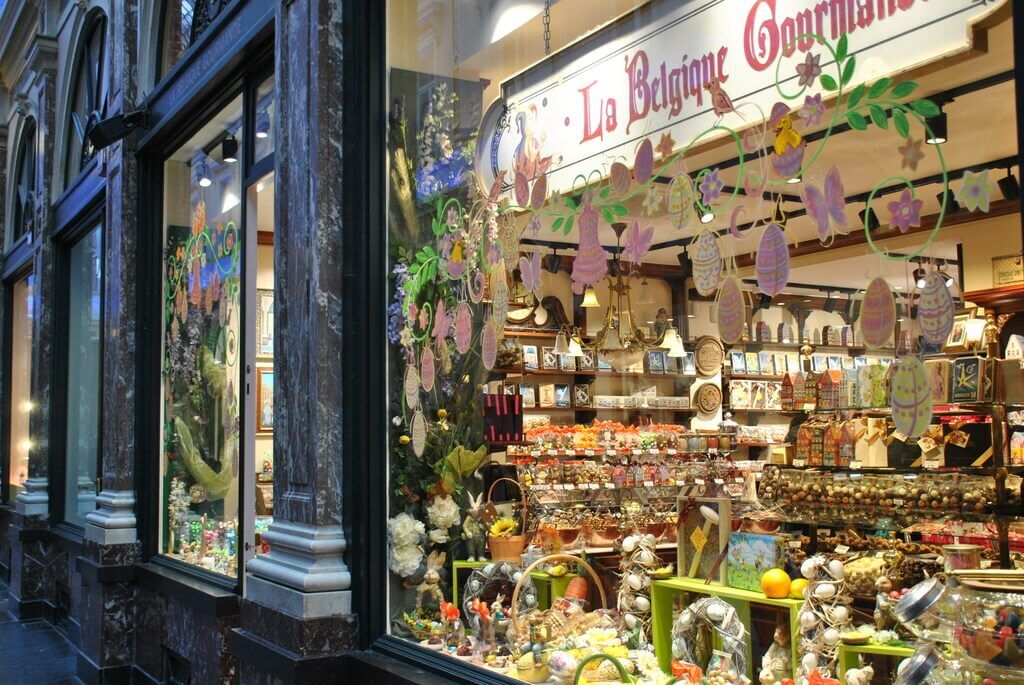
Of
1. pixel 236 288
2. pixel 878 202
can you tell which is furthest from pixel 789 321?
pixel 236 288

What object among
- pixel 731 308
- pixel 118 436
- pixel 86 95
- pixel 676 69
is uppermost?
pixel 86 95

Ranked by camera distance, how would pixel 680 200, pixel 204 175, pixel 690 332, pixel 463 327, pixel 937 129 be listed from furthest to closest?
1. pixel 204 175
2. pixel 463 327
3. pixel 690 332
4. pixel 680 200
5. pixel 937 129

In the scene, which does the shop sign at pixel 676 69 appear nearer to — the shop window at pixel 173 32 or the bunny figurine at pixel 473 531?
the bunny figurine at pixel 473 531

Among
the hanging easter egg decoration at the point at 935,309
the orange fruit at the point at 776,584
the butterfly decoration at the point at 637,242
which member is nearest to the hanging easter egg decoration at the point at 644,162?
the butterfly decoration at the point at 637,242

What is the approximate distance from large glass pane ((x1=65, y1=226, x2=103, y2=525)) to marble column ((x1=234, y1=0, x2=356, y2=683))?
13.8ft

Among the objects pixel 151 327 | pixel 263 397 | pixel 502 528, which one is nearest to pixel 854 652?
pixel 502 528

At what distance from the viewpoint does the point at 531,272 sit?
3.27 m

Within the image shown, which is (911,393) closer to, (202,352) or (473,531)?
(473,531)

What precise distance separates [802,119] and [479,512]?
6.93 feet

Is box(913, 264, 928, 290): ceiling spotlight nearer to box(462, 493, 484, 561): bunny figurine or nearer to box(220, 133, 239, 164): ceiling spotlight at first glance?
box(462, 493, 484, 561): bunny figurine

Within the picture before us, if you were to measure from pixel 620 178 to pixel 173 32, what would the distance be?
14.8ft

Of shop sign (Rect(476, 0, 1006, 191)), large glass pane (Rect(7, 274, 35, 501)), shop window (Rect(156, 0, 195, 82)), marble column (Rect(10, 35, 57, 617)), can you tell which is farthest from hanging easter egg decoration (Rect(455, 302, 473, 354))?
large glass pane (Rect(7, 274, 35, 501))

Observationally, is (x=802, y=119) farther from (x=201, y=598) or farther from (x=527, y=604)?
(x=201, y=598)

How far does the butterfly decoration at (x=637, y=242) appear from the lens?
Answer: 2811 millimetres
